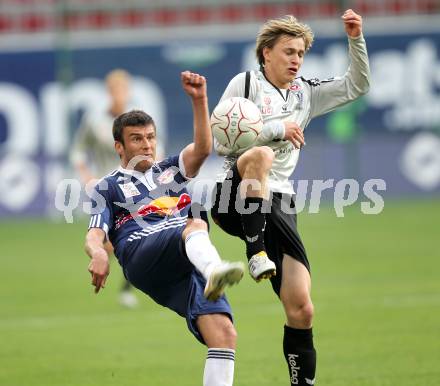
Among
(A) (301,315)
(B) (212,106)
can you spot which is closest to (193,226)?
(A) (301,315)

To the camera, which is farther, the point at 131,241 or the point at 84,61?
the point at 84,61

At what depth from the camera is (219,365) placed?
697 centimetres

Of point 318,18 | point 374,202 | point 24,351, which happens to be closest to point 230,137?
point 24,351

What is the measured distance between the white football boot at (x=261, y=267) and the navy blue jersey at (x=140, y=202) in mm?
560

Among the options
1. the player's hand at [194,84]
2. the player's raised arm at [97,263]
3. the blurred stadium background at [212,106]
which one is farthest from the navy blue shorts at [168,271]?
the blurred stadium background at [212,106]

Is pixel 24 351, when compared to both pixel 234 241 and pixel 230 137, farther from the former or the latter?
pixel 234 241

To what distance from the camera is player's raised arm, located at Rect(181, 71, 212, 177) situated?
6.80 m

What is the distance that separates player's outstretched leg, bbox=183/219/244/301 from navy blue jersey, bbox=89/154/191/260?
300mm

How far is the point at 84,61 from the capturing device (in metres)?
22.2

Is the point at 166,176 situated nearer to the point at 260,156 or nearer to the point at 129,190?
the point at 129,190

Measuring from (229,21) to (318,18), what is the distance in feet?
6.18

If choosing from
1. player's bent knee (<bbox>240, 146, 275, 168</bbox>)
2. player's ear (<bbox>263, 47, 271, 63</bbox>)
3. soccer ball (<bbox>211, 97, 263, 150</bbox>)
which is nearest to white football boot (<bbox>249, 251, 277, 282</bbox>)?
player's bent knee (<bbox>240, 146, 275, 168</bbox>)

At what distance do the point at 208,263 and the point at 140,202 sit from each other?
0.90m

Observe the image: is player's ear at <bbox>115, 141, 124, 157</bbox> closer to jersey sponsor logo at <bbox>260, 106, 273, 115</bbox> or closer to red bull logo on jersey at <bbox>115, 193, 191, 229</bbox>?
red bull logo on jersey at <bbox>115, 193, 191, 229</bbox>
